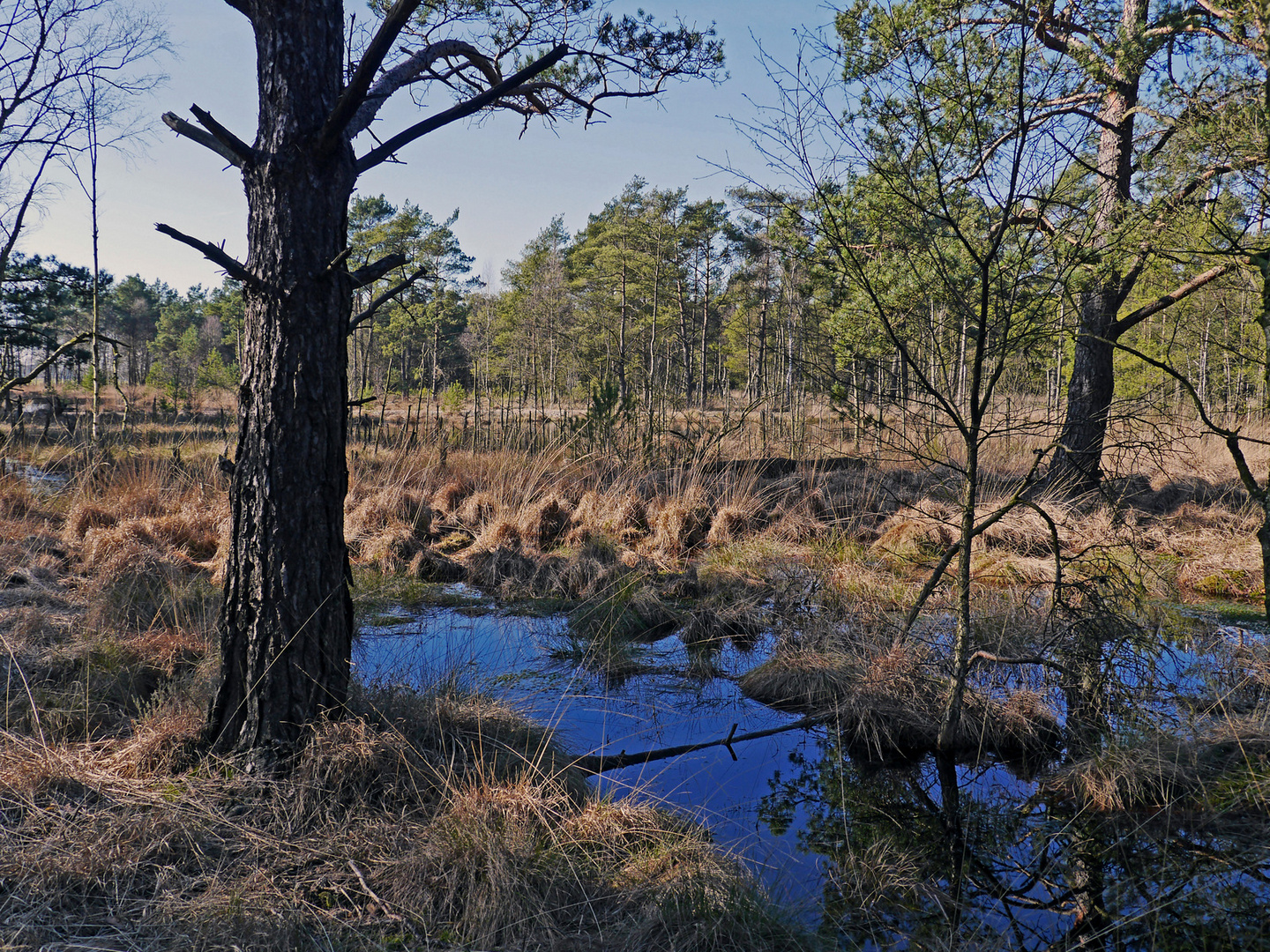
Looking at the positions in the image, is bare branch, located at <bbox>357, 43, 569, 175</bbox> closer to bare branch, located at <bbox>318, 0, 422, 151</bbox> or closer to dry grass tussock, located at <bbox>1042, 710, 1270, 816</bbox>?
bare branch, located at <bbox>318, 0, 422, 151</bbox>

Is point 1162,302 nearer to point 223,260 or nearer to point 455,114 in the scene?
point 455,114

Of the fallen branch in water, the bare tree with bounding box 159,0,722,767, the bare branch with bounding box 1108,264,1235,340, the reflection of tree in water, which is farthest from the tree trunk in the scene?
the bare branch with bounding box 1108,264,1235,340

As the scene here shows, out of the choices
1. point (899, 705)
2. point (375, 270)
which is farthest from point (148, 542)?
point (899, 705)

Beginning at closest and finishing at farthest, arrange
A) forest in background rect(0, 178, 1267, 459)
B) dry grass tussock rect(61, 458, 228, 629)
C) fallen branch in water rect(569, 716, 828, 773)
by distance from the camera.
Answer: fallen branch in water rect(569, 716, 828, 773), dry grass tussock rect(61, 458, 228, 629), forest in background rect(0, 178, 1267, 459)

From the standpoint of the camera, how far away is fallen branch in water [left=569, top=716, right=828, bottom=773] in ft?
10.4

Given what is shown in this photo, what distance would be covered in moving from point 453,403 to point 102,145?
15357 millimetres

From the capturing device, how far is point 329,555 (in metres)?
2.67

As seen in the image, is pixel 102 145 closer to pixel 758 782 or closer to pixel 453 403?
pixel 758 782

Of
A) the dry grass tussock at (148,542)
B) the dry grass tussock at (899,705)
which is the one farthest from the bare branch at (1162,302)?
the dry grass tussock at (148,542)

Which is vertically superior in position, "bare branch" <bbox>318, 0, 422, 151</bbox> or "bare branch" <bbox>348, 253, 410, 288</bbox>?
"bare branch" <bbox>318, 0, 422, 151</bbox>

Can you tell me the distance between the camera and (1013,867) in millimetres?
2545

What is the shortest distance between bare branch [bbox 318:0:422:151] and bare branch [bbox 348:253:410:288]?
43 cm

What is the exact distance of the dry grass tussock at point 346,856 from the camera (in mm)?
1949

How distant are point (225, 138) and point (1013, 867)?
3.61 metres
